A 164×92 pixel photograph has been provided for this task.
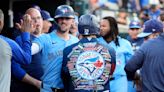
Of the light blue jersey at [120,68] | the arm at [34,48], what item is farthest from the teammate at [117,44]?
the arm at [34,48]

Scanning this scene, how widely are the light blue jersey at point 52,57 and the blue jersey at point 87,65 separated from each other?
1.05ft

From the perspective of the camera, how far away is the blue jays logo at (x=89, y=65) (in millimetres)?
6672

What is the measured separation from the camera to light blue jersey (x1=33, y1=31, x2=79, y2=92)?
7.05 meters

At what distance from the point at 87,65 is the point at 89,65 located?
3 centimetres

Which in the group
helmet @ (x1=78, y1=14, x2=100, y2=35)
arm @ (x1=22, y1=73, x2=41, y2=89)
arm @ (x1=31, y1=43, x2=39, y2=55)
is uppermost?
helmet @ (x1=78, y1=14, x2=100, y2=35)

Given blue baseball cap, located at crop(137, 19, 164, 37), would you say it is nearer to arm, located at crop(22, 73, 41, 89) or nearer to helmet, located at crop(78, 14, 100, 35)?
helmet, located at crop(78, 14, 100, 35)

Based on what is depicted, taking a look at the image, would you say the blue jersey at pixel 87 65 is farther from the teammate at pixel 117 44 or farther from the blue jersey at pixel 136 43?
the blue jersey at pixel 136 43

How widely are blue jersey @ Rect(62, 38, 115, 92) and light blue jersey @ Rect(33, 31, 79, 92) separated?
1.05 feet

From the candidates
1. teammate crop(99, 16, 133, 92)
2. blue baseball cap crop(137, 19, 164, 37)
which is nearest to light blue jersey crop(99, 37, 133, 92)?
teammate crop(99, 16, 133, 92)

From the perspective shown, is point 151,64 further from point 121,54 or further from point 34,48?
point 121,54

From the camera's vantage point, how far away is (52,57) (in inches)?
279

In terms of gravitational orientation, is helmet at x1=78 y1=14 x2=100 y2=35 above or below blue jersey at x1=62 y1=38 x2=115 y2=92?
above

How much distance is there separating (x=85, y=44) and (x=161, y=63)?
0.98 metres

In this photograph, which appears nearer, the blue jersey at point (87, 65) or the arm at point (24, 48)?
the arm at point (24, 48)
